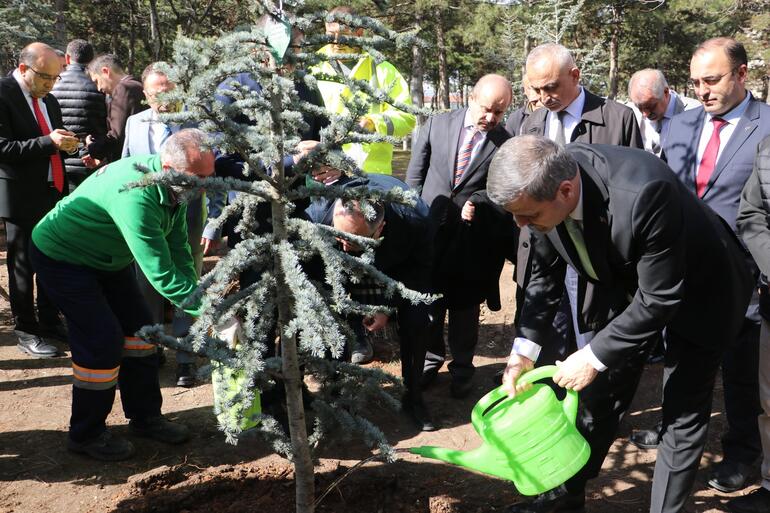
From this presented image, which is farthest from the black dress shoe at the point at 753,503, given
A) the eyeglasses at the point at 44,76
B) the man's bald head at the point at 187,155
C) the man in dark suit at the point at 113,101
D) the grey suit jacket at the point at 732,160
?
the eyeglasses at the point at 44,76

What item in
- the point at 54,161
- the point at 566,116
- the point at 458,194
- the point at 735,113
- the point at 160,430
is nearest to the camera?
the point at 735,113

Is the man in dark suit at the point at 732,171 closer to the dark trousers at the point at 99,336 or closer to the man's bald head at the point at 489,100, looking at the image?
the man's bald head at the point at 489,100

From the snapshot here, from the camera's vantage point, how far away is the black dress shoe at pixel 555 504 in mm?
3105

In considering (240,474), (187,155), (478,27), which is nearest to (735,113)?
(187,155)

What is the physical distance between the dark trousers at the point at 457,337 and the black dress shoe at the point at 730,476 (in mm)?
1641

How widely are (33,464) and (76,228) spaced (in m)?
1.35

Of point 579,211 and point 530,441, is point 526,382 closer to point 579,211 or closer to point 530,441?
point 530,441

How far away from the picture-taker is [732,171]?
345 cm

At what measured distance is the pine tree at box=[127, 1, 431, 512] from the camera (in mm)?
1982

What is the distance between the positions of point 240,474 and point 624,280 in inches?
85.7

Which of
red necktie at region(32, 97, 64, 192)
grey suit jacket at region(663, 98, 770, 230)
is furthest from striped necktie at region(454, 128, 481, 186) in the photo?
red necktie at region(32, 97, 64, 192)

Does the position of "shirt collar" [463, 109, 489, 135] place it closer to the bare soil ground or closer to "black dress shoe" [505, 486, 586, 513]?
the bare soil ground

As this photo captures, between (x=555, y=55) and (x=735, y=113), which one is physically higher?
(x=555, y=55)

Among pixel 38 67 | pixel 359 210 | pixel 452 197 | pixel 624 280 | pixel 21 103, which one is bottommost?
pixel 624 280
